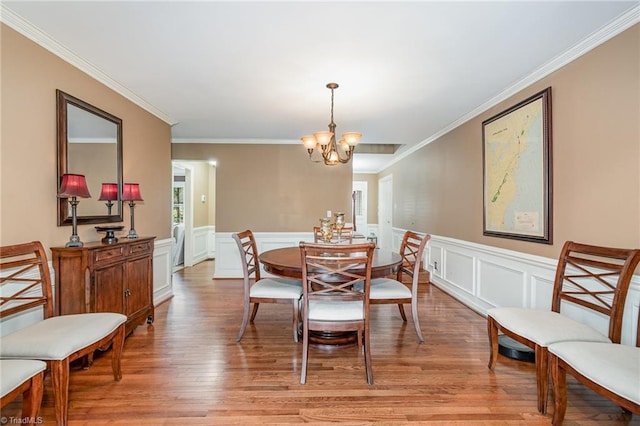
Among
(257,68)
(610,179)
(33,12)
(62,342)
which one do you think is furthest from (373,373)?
(33,12)

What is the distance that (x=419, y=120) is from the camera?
416 centimetres

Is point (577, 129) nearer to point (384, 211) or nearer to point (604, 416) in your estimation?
point (604, 416)

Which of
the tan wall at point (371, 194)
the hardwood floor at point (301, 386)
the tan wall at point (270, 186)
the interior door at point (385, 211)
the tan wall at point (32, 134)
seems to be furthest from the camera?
the tan wall at point (371, 194)

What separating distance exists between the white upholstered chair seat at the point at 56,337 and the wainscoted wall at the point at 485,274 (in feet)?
10.6

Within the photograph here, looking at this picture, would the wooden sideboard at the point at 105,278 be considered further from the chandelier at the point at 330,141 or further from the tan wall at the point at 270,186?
the tan wall at the point at 270,186

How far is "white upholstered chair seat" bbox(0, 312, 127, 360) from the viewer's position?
1.60 m

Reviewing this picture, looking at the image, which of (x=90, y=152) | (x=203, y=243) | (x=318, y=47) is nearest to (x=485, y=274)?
(x=318, y=47)

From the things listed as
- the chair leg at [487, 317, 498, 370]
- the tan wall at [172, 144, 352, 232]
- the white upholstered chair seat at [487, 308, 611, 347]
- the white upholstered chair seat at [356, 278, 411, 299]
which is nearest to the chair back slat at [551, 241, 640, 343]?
the white upholstered chair seat at [487, 308, 611, 347]

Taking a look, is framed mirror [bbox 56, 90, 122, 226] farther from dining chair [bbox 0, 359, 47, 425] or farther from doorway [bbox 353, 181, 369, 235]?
doorway [bbox 353, 181, 369, 235]

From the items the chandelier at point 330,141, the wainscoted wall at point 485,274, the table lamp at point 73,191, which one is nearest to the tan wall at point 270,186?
the wainscoted wall at point 485,274

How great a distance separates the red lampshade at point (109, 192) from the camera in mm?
2848

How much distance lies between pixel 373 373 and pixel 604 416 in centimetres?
129

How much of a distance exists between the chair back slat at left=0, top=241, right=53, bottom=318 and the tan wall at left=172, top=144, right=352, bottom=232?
3.27 m

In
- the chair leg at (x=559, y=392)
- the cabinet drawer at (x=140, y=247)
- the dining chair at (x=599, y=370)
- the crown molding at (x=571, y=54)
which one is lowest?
the chair leg at (x=559, y=392)
